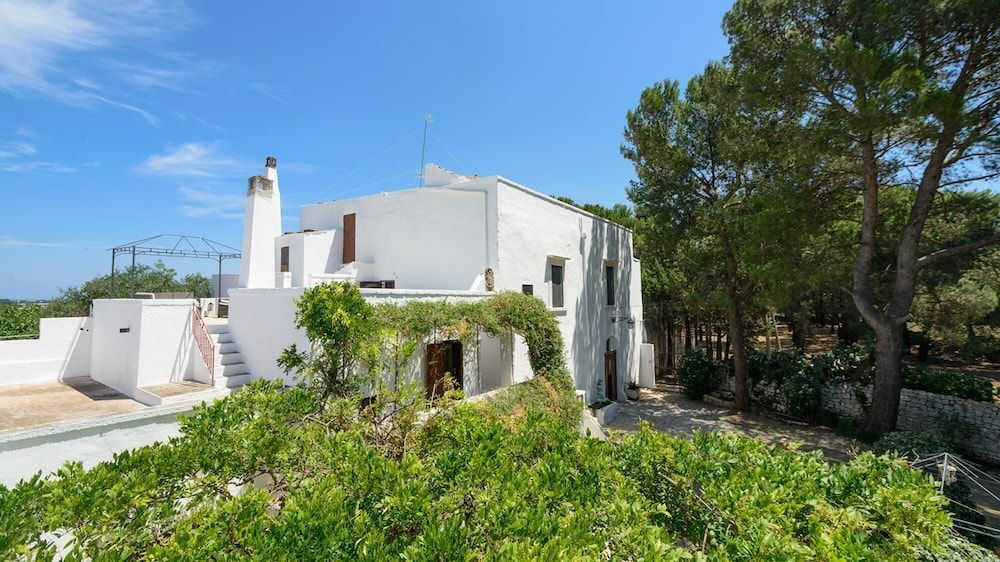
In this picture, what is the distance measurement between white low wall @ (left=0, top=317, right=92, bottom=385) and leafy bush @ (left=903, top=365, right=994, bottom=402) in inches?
939

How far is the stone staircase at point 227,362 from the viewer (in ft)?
26.3

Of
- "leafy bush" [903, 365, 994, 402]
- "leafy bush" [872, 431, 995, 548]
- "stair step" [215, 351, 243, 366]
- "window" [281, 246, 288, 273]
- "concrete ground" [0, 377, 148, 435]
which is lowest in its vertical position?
"leafy bush" [872, 431, 995, 548]

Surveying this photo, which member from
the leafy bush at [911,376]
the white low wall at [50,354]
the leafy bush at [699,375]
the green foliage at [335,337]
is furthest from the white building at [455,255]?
the leafy bush at [911,376]

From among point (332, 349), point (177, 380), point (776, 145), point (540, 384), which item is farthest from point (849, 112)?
point (177, 380)

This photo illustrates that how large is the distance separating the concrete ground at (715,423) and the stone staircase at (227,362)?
383 inches

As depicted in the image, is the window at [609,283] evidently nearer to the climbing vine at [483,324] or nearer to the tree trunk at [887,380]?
the climbing vine at [483,324]

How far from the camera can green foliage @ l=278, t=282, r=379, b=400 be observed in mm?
6527

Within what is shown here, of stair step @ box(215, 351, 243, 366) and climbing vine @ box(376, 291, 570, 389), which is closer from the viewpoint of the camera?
climbing vine @ box(376, 291, 570, 389)

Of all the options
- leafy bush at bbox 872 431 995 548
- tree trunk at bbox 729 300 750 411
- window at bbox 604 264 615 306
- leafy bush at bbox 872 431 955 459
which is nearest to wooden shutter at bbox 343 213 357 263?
window at bbox 604 264 615 306

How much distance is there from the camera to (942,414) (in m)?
12.0

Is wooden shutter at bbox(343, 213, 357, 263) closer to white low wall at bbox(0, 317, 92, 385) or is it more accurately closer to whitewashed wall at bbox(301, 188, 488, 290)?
whitewashed wall at bbox(301, 188, 488, 290)

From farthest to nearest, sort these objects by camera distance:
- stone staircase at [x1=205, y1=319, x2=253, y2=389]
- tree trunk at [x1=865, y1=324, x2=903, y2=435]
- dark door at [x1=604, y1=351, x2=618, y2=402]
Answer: dark door at [x1=604, y1=351, x2=618, y2=402] < tree trunk at [x1=865, y1=324, x2=903, y2=435] < stone staircase at [x1=205, y1=319, x2=253, y2=389]

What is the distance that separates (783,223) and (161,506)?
1465 cm

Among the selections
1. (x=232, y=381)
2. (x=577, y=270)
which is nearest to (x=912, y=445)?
(x=577, y=270)
